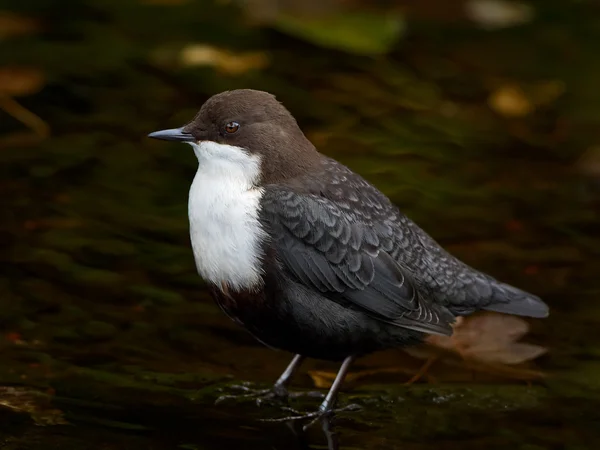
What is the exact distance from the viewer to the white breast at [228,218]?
4.04 meters

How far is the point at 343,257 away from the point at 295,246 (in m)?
0.20

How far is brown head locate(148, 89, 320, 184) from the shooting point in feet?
13.8

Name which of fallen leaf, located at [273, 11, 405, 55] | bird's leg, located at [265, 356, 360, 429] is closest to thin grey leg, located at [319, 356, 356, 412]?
bird's leg, located at [265, 356, 360, 429]

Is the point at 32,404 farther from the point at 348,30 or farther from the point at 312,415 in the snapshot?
the point at 348,30

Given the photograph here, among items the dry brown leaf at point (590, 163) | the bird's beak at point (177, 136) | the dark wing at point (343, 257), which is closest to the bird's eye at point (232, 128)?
the bird's beak at point (177, 136)

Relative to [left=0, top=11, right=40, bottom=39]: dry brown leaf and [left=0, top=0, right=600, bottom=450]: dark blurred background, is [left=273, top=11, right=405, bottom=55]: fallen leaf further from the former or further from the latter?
[left=0, top=11, right=40, bottom=39]: dry brown leaf

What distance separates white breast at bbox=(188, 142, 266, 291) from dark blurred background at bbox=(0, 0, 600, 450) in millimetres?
569

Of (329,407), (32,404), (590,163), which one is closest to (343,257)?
(329,407)

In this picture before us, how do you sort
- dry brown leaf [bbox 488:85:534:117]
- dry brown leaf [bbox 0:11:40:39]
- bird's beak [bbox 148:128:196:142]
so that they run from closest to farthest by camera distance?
bird's beak [bbox 148:128:196:142], dry brown leaf [bbox 488:85:534:117], dry brown leaf [bbox 0:11:40:39]

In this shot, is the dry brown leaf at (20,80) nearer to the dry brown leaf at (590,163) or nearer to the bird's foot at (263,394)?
the bird's foot at (263,394)

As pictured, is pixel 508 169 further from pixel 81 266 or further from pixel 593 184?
pixel 81 266

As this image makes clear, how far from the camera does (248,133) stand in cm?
421

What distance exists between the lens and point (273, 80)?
7.16 m

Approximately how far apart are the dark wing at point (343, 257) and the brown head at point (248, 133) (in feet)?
0.39
